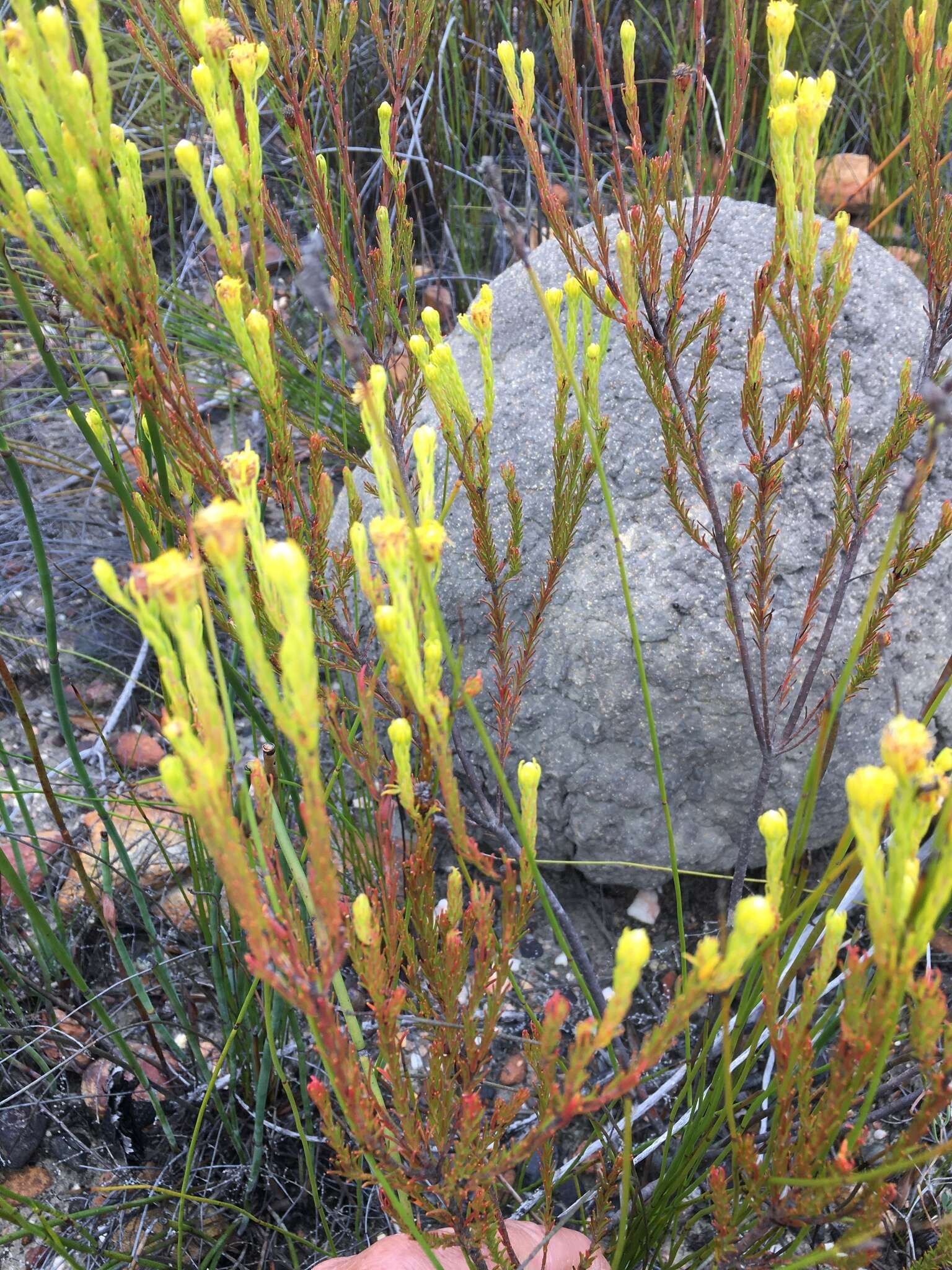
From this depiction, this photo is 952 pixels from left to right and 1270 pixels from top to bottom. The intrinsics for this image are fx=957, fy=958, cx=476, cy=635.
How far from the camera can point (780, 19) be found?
114 centimetres

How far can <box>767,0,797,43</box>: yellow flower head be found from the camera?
113cm

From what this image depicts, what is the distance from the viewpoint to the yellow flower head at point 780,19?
3.71 feet

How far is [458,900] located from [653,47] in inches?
142

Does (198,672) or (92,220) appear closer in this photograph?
(198,672)

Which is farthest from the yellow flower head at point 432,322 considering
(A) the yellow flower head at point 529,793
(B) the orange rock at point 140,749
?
(B) the orange rock at point 140,749

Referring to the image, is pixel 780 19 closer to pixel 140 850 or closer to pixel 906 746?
pixel 906 746

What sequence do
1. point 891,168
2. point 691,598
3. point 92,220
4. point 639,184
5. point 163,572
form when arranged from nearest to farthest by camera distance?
point 163,572
point 92,220
point 639,184
point 691,598
point 891,168

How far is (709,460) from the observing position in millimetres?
1926

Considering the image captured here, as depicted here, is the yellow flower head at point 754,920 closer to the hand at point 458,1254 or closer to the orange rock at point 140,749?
the hand at point 458,1254

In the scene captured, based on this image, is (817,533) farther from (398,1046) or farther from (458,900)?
(398,1046)

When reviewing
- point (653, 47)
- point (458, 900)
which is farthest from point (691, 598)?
point (653, 47)

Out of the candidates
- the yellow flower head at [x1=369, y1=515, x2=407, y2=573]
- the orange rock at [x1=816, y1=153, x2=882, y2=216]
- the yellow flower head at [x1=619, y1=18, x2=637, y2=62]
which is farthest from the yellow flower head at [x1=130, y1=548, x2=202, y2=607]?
the orange rock at [x1=816, y1=153, x2=882, y2=216]

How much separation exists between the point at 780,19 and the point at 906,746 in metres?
0.92

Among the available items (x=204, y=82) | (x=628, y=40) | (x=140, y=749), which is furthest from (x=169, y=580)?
(x=140, y=749)
